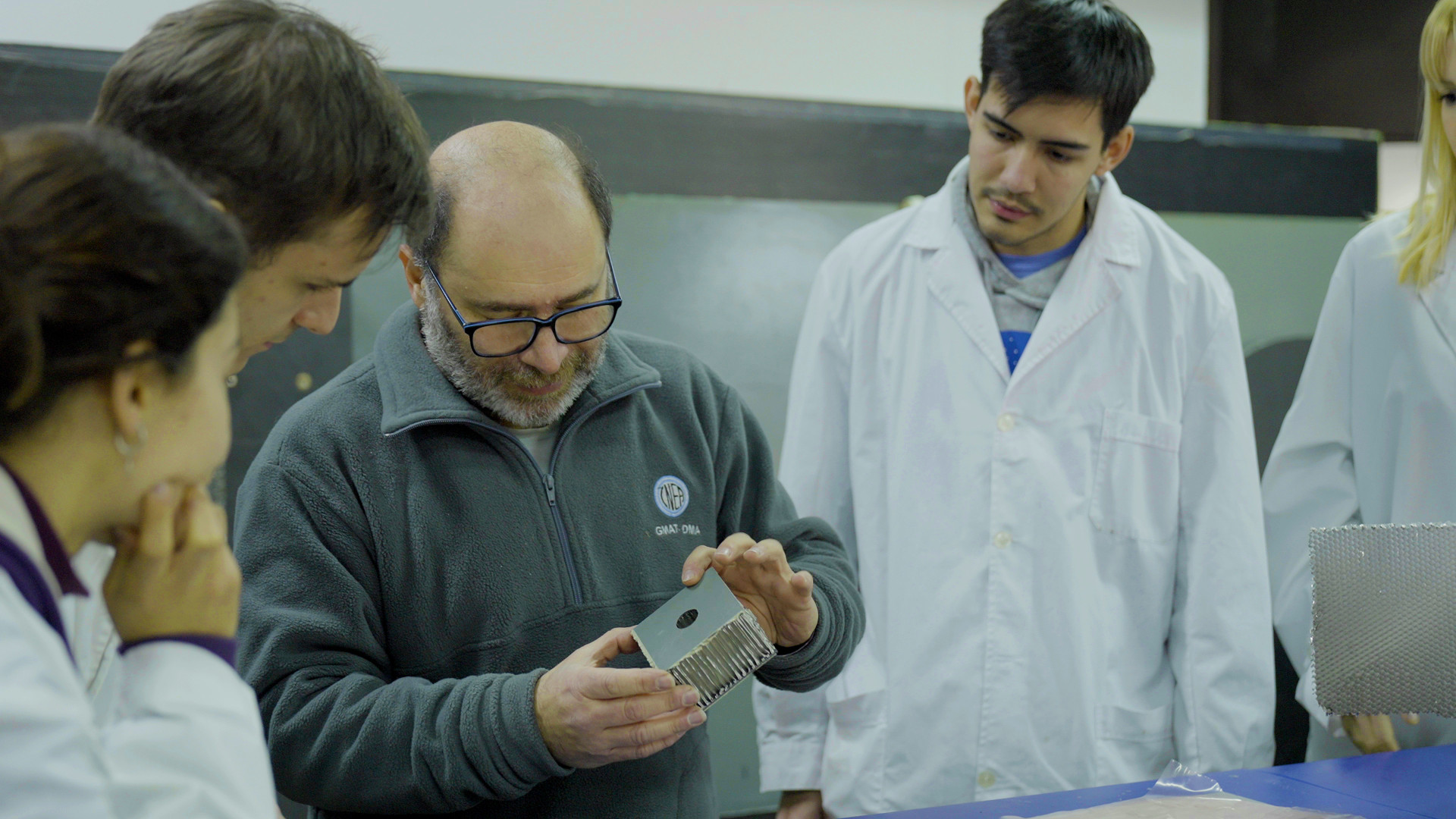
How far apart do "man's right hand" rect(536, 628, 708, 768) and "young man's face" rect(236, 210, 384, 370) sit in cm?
42

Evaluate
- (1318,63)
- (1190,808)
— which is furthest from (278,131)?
(1318,63)

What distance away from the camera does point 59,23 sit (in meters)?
2.20

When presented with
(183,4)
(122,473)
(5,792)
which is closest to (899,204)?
(183,4)

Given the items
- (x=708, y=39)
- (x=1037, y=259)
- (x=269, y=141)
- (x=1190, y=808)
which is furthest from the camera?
(x=708, y=39)

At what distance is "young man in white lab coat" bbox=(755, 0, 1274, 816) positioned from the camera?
1852 millimetres

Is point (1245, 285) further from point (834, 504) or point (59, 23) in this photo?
point (59, 23)

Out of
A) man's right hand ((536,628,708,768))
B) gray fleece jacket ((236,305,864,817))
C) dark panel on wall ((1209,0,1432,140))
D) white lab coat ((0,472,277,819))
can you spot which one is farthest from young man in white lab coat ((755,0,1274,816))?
dark panel on wall ((1209,0,1432,140))

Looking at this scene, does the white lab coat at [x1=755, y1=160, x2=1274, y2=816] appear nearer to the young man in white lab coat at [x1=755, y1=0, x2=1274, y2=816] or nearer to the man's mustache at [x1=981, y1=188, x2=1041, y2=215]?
the young man in white lab coat at [x1=755, y1=0, x2=1274, y2=816]

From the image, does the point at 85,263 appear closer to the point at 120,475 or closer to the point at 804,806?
the point at 120,475

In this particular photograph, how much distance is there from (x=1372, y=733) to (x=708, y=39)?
1.89m

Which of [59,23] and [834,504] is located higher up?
[59,23]

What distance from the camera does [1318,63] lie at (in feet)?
11.7

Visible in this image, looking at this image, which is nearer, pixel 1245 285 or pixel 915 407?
pixel 915 407

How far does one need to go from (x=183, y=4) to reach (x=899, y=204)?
1.45 meters
